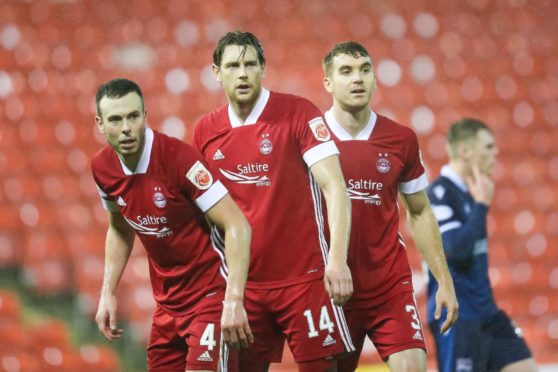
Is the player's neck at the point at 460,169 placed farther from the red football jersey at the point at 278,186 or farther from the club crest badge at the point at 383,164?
the red football jersey at the point at 278,186

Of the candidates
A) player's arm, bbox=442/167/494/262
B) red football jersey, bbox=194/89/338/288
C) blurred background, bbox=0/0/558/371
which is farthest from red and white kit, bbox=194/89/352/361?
blurred background, bbox=0/0/558/371

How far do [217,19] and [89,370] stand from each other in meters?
3.63

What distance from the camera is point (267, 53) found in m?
8.82

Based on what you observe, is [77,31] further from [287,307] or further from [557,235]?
[287,307]

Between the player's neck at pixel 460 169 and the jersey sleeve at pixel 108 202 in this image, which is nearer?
the jersey sleeve at pixel 108 202

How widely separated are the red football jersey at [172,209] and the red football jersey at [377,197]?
67 centimetres

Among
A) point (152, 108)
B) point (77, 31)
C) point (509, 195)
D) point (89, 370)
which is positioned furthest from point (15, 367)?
point (509, 195)

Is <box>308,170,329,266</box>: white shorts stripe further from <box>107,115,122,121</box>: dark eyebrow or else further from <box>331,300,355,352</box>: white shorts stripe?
<box>107,115,122,121</box>: dark eyebrow

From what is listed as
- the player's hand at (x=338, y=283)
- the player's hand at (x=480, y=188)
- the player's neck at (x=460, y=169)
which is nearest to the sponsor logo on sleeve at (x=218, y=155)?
the player's hand at (x=338, y=283)

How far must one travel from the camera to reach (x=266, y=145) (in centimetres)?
373

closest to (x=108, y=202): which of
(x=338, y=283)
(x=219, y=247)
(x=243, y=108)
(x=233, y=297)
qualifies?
(x=219, y=247)

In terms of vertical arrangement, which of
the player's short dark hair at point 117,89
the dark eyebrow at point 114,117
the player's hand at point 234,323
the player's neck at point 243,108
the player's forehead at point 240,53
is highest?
the player's forehead at point 240,53

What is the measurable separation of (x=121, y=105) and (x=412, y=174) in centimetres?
134

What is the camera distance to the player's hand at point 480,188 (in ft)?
15.8
